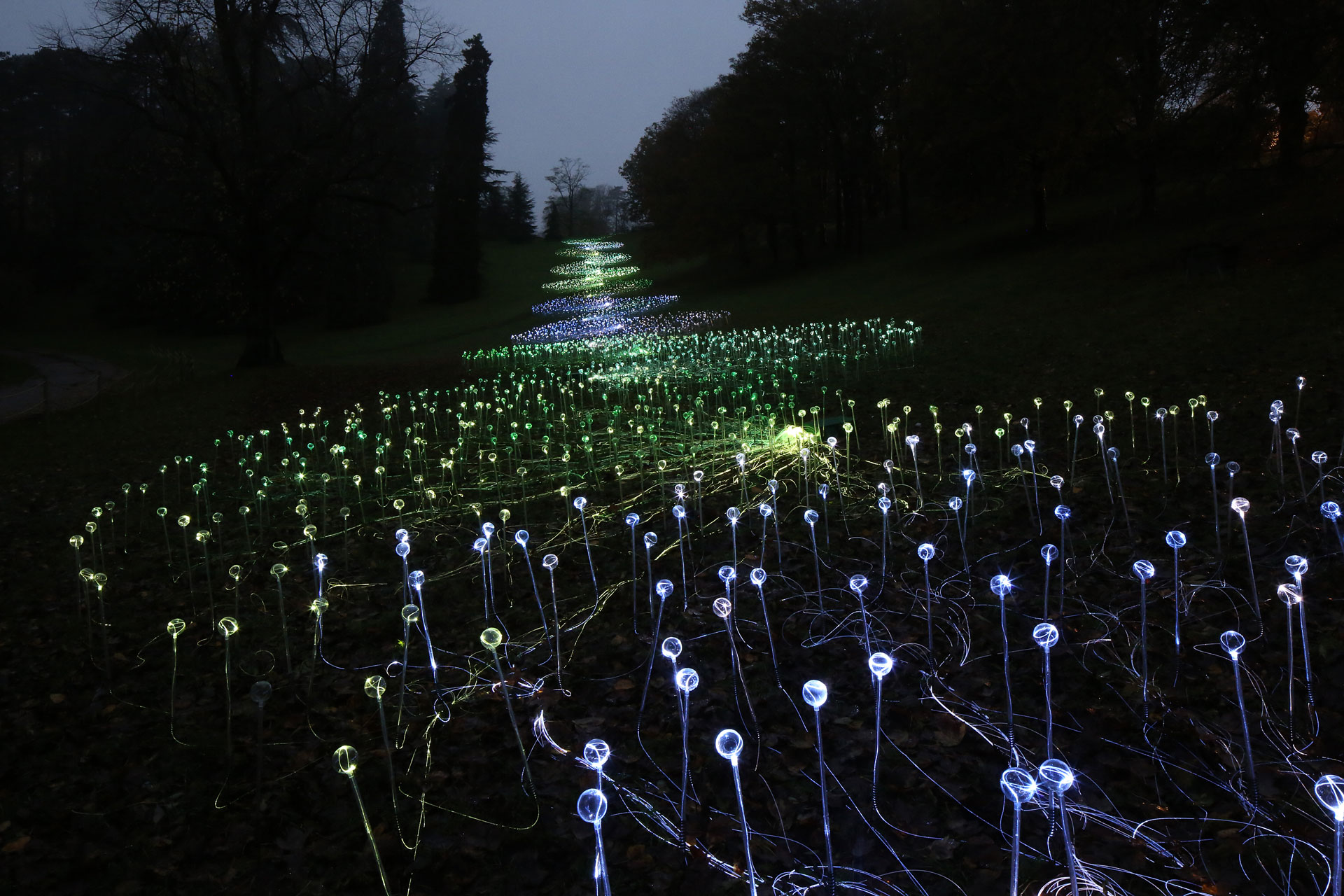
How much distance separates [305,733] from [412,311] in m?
35.5

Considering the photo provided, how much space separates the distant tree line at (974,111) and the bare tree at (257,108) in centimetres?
1457

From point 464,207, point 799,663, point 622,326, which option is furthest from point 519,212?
point 799,663

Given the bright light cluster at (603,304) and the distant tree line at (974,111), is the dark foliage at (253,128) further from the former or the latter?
the distant tree line at (974,111)

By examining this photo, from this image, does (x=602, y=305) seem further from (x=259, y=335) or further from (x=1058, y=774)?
(x=1058, y=774)

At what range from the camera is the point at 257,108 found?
61.0ft

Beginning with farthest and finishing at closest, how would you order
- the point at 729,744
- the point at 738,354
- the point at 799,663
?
the point at 738,354
the point at 799,663
the point at 729,744

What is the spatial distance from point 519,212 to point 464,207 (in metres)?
19.7

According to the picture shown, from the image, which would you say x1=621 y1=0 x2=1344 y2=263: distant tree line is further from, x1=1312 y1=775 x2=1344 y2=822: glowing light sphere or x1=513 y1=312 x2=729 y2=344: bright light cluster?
x1=1312 y1=775 x2=1344 y2=822: glowing light sphere

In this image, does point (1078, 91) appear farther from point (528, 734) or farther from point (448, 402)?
point (528, 734)

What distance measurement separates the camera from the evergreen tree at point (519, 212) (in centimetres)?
5584

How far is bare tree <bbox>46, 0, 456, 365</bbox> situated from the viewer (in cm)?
1656

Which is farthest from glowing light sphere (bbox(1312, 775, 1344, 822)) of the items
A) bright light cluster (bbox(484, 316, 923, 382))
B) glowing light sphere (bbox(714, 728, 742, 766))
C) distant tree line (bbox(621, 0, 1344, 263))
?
distant tree line (bbox(621, 0, 1344, 263))

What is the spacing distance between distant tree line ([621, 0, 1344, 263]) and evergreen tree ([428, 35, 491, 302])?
8314mm

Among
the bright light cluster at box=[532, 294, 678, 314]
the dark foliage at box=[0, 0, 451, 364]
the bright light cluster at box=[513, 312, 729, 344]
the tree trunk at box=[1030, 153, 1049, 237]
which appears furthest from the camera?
the bright light cluster at box=[532, 294, 678, 314]
